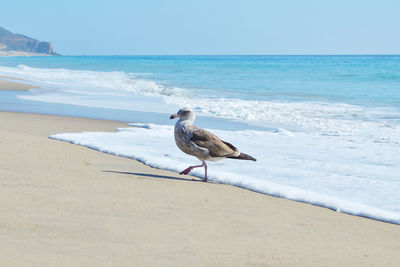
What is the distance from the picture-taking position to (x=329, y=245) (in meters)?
3.47

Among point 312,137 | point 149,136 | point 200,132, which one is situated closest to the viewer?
point 200,132

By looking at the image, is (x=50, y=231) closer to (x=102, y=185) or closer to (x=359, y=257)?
(x=102, y=185)

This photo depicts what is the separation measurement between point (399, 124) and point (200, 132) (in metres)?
7.67

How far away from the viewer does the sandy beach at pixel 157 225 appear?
292 centimetres

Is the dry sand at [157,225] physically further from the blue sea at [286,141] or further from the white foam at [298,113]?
the white foam at [298,113]

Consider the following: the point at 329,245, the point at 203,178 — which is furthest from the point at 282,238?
the point at 203,178

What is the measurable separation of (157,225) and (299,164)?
3629 millimetres

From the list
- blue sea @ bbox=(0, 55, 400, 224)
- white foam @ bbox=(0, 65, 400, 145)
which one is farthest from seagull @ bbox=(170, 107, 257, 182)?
white foam @ bbox=(0, 65, 400, 145)

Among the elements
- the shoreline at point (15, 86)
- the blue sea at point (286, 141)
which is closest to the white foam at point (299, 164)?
the blue sea at point (286, 141)

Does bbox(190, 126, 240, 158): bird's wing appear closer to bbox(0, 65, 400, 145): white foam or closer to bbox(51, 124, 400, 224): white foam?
bbox(51, 124, 400, 224): white foam

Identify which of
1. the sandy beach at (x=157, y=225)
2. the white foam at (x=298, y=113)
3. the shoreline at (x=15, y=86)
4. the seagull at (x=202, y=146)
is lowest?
the shoreline at (x=15, y=86)

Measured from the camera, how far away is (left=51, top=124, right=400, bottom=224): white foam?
514cm

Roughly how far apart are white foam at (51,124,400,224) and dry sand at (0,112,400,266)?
32 cm

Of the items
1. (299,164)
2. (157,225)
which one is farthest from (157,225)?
(299,164)
